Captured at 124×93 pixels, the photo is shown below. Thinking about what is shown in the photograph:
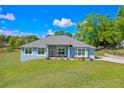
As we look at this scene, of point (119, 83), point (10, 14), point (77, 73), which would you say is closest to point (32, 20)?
point (10, 14)

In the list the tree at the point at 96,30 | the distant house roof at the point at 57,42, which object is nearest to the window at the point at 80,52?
the distant house roof at the point at 57,42

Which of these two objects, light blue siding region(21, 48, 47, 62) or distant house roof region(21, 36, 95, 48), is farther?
distant house roof region(21, 36, 95, 48)

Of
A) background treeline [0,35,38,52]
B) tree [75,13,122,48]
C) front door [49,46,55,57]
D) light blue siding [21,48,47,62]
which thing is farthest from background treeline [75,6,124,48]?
light blue siding [21,48,47,62]

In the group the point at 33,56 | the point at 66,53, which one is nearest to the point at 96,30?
the point at 66,53

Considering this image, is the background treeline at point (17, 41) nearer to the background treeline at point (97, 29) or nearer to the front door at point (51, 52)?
the background treeline at point (97, 29)

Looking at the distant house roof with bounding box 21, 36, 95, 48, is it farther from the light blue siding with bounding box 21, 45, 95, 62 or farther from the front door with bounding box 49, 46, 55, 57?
the front door with bounding box 49, 46, 55, 57

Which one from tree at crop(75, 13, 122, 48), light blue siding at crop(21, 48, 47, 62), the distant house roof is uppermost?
tree at crop(75, 13, 122, 48)

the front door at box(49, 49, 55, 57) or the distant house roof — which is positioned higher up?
the distant house roof

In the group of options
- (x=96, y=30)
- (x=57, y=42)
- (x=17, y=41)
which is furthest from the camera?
(x=17, y=41)

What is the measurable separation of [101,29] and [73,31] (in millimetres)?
A: 5852

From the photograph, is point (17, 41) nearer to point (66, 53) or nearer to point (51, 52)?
point (51, 52)

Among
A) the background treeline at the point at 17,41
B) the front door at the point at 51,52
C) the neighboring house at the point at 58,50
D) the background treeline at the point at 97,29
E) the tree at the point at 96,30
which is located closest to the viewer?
the neighboring house at the point at 58,50

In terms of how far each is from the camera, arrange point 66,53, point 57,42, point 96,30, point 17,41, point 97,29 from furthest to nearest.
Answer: point 17,41, point 96,30, point 97,29, point 57,42, point 66,53
